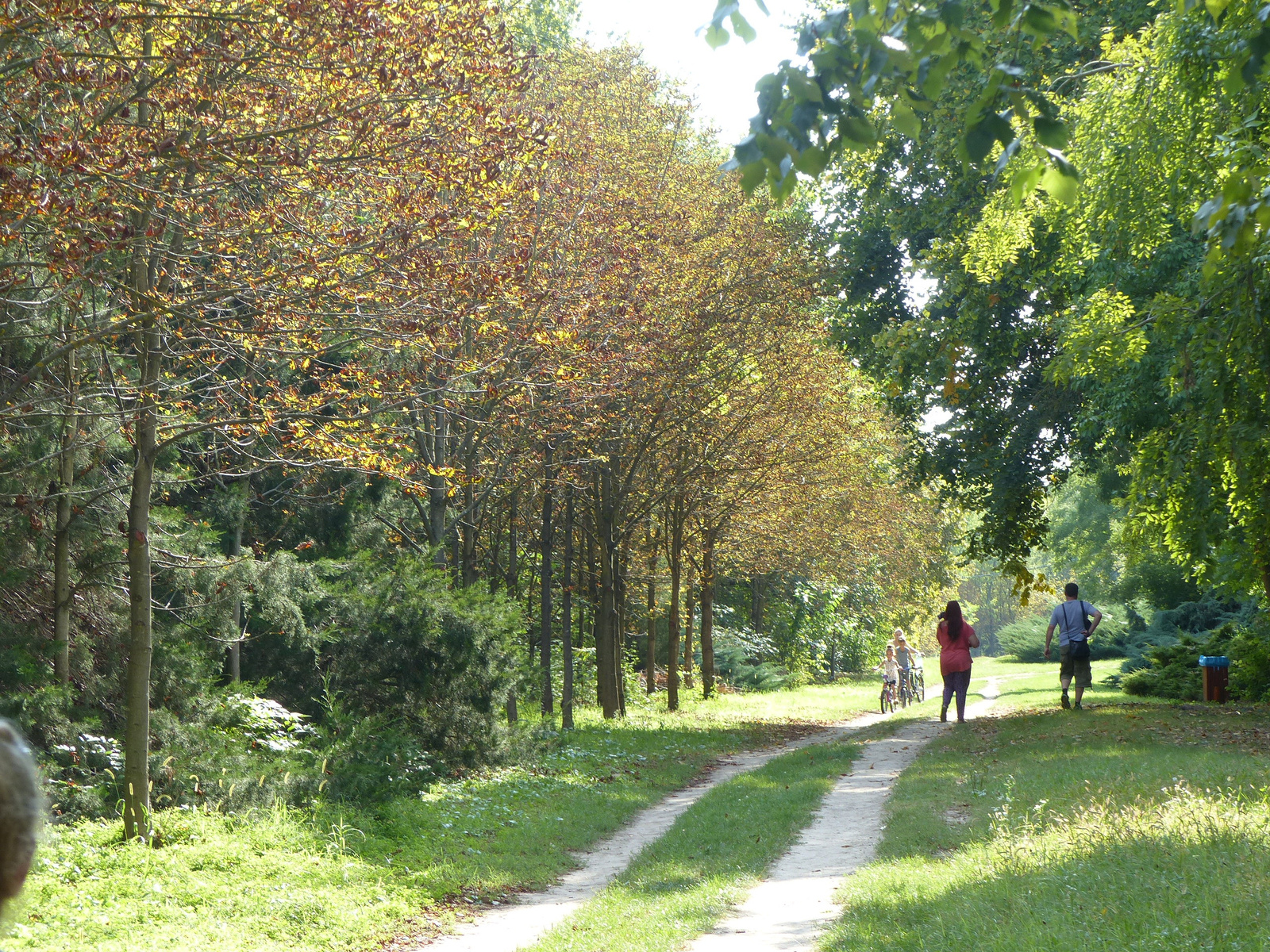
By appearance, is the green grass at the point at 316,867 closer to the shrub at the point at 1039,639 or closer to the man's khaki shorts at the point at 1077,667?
the man's khaki shorts at the point at 1077,667

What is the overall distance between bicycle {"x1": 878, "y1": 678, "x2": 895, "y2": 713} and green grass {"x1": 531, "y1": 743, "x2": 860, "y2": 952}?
1252 centimetres

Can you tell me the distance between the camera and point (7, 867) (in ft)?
4.12

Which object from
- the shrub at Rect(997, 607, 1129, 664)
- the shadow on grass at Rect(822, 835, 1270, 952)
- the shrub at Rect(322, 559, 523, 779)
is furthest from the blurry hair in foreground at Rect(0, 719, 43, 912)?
the shrub at Rect(997, 607, 1129, 664)

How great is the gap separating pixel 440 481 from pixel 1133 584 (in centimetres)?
2701

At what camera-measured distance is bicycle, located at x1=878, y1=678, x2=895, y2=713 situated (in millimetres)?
26955

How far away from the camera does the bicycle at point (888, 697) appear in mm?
26955

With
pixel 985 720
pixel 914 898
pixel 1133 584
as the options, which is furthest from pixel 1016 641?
pixel 914 898

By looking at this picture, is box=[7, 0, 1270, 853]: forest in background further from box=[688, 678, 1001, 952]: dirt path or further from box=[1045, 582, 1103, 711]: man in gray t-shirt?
box=[688, 678, 1001, 952]: dirt path

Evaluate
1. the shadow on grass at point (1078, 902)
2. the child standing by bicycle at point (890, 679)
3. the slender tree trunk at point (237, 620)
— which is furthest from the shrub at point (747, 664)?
the shadow on grass at point (1078, 902)

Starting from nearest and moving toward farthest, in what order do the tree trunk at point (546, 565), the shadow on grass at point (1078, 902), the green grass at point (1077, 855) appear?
1. the shadow on grass at point (1078, 902)
2. the green grass at point (1077, 855)
3. the tree trunk at point (546, 565)

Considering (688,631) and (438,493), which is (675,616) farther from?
(438,493)

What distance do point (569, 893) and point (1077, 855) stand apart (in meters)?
3.90

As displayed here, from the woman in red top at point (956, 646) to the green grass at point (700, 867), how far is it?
13.7ft

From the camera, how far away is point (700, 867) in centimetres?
924
